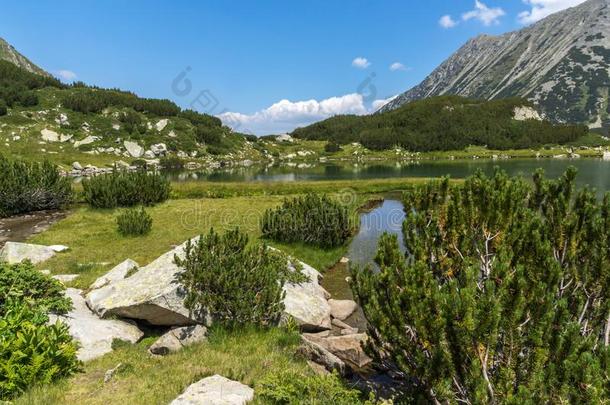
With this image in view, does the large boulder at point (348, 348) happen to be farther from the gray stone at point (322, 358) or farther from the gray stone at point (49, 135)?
the gray stone at point (49, 135)

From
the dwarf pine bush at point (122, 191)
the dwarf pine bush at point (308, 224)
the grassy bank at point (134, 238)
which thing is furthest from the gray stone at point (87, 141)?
the dwarf pine bush at point (308, 224)

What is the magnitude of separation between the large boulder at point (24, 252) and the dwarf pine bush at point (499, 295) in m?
17.4

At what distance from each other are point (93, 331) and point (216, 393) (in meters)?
5.54

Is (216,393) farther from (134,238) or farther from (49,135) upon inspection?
(49,135)

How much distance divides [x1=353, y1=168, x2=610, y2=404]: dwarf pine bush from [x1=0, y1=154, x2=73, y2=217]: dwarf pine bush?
33.3 metres

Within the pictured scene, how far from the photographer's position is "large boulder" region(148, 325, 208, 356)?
35.1 ft

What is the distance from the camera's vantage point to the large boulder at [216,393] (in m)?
7.16

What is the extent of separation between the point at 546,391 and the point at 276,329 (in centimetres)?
806

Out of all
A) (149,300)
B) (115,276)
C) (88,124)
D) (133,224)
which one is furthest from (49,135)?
(149,300)

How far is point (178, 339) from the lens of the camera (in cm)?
1123

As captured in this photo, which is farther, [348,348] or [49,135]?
[49,135]

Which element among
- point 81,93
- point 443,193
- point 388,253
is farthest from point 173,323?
point 81,93

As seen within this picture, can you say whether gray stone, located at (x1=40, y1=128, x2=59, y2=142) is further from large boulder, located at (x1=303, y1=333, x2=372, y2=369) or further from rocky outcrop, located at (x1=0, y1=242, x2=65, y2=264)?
large boulder, located at (x1=303, y1=333, x2=372, y2=369)

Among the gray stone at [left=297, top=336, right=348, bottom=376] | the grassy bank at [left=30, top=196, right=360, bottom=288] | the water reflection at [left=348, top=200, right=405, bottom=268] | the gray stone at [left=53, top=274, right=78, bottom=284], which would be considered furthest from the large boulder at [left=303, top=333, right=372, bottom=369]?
the gray stone at [left=53, top=274, right=78, bottom=284]
